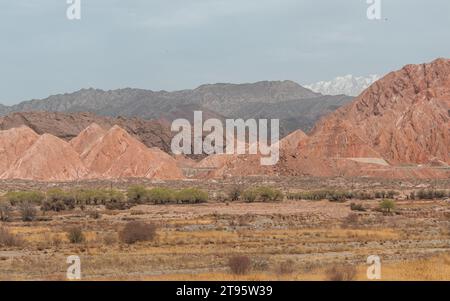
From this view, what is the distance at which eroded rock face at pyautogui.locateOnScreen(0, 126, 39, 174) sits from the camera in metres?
116

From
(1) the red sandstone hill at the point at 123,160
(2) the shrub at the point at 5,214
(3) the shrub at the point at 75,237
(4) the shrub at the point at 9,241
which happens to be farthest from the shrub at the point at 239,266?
(1) the red sandstone hill at the point at 123,160

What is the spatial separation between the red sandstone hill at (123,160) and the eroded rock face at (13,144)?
10751 mm

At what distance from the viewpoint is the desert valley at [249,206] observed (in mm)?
25656

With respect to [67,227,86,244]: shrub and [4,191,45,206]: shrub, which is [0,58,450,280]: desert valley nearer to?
[67,227,86,244]: shrub

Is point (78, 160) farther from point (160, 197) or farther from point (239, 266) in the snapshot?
point (239, 266)

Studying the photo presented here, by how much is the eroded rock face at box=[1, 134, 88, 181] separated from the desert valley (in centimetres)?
20

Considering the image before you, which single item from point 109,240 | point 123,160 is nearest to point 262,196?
point 109,240

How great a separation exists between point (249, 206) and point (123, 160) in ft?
178

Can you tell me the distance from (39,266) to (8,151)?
9621cm

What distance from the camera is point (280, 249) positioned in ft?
99.5

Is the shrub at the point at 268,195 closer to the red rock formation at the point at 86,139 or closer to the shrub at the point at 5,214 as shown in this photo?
the shrub at the point at 5,214

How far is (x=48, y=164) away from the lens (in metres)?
106
